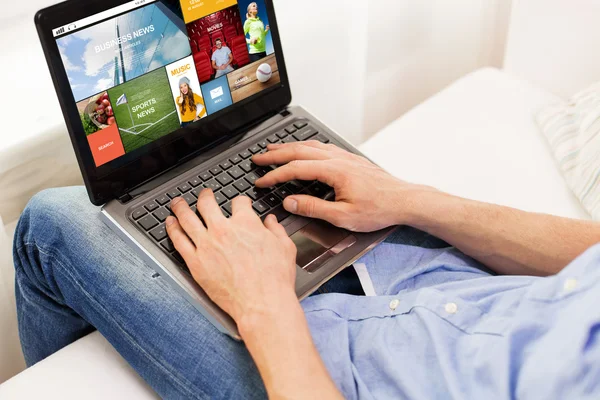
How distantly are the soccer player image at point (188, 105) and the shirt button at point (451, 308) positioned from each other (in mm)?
434

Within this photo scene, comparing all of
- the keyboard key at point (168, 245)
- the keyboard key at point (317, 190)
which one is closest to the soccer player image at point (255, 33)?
the keyboard key at point (317, 190)

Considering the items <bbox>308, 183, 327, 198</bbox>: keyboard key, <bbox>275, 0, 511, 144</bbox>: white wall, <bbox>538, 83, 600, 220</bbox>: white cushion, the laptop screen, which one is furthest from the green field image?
<bbox>538, 83, 600, 220</bbox>: white cushion

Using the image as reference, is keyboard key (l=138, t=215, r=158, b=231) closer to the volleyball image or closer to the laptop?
the laptop

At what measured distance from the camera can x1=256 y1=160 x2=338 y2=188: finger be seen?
91 cm

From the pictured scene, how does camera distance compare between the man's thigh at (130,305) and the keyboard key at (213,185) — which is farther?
the keyboard key at (213,185)

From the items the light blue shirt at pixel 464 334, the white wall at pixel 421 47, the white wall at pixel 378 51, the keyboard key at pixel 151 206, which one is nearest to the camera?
the light blue shirt at pixel 464 334

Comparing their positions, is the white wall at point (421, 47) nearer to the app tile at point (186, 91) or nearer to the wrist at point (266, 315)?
the app tile at point (186, 91)

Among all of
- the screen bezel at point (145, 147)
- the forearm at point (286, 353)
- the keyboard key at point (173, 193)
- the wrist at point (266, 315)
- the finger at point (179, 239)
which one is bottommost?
the forearm at point (286, 353)

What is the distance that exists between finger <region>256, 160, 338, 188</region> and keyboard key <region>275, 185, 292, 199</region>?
0.02m

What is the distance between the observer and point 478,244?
2.88 feet

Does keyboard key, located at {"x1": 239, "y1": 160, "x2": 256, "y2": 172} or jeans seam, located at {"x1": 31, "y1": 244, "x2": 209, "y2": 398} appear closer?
jeans seam, located at {"x1": 31, "y1": 244, "x2": 209, "y2": 398}

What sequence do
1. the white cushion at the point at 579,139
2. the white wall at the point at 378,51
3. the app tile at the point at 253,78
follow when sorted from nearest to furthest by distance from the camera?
the app tile at the point at 253,78, the white cushion at the point at 579,139, the white wall at the point at 378,51

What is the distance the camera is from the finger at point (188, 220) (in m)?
0.82

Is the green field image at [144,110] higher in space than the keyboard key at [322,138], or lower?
higher
